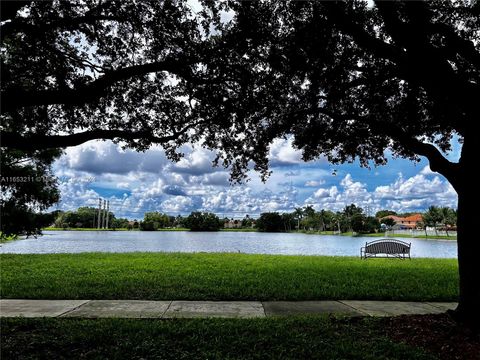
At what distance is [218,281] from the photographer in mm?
10156

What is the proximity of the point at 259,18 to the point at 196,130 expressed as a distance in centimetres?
305

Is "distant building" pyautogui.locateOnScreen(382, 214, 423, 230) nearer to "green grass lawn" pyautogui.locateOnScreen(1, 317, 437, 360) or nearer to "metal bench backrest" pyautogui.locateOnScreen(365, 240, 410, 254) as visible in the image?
"metal bench backrest" pyautogui.locateOnScreen(365, 240, 410, 254)

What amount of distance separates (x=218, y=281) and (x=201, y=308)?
2.61 meters

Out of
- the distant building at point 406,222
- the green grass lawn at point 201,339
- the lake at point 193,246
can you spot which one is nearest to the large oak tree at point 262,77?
the green grass lawn at point 201,339

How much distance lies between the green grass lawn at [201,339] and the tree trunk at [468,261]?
134cm

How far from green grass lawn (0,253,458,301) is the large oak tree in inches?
114

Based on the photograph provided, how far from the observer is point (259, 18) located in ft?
24.7

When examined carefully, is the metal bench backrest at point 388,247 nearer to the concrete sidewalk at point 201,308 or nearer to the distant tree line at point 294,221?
the concrete sidewalk at point 201,308

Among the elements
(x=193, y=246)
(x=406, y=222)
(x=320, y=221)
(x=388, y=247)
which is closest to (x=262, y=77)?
(x=388, y=247)

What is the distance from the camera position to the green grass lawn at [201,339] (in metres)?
5.02

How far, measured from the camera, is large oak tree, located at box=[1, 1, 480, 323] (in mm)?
6266

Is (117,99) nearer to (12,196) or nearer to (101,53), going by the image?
(101,53)

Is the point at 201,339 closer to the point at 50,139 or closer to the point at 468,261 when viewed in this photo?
the point at 50,139

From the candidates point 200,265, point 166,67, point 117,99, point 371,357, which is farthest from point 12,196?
point 371,357
